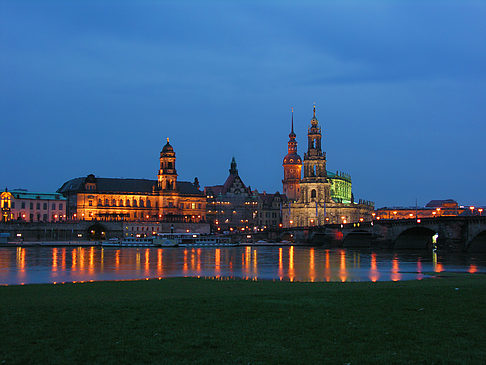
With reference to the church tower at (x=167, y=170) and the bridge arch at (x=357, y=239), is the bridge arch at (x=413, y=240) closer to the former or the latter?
the bridge arch at (x=357, y=239)

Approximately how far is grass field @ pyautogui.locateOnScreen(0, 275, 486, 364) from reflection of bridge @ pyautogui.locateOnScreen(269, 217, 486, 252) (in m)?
75.7

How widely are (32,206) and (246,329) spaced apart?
17564 cm

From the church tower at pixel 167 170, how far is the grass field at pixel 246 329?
170625mm

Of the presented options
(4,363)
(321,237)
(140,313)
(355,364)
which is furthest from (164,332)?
(321,237)

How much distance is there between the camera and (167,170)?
19475cm

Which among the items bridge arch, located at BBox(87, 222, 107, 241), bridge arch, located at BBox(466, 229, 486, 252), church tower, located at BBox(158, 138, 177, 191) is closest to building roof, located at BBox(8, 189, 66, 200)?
bridge arch, located at BBox(87, 222, 107, 241)

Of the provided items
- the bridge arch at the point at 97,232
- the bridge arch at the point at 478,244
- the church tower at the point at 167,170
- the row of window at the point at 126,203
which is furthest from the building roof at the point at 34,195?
the bridge arch at the point at 478,244

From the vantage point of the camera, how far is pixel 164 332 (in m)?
16.5

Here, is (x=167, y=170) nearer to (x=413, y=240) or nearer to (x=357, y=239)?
(x=357, y=239)

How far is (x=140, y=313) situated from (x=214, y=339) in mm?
4618

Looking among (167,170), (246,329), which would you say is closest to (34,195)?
(167,170)

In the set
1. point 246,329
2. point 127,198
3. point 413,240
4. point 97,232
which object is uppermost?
point 127,198

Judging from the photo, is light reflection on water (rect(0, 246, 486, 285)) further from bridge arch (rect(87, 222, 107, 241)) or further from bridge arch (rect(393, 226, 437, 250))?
bridge arch (rect(87, 222, 107, 241))

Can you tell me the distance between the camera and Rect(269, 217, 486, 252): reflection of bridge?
95.9 meters
